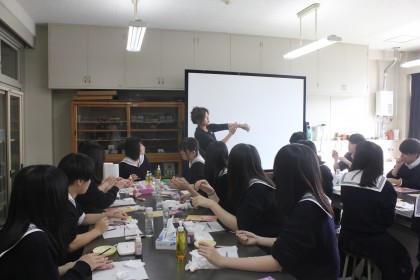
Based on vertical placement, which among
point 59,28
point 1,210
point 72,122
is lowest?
point 1,210

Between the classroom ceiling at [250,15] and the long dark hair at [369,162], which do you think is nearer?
the long dark hair at [369,162]

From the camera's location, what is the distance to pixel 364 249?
2553 mm

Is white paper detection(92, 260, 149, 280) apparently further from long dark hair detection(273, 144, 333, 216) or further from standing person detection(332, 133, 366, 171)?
standing person detection(332, 133, 366, 171)

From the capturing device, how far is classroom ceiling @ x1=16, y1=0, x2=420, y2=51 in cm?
403

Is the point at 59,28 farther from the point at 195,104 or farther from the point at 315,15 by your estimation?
the point at 315,15

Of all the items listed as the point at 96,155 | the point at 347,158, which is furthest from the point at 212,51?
the point at 96,155

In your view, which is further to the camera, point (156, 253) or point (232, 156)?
point (232, 156)

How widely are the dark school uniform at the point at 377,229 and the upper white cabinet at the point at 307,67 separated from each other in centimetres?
343

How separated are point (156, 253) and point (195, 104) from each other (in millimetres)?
3529

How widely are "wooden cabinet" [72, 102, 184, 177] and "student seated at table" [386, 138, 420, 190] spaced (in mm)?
3083

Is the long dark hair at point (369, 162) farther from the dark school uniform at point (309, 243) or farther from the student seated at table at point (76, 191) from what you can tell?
the student seated at table at point (76, 191)

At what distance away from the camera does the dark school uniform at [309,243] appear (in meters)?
1.48

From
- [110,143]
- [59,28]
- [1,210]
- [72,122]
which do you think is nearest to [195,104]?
[110,143]

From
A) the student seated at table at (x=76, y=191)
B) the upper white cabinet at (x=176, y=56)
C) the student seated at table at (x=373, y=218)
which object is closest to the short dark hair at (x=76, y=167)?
the student seated at table at (x=76, y=191)
